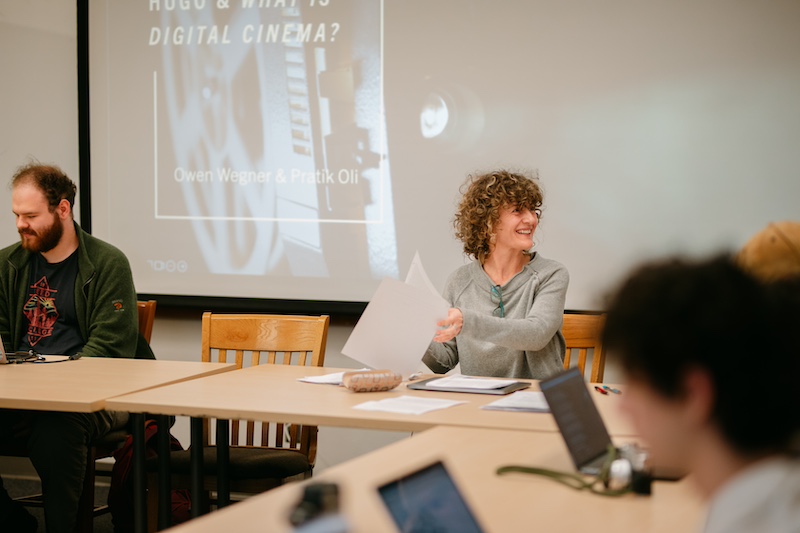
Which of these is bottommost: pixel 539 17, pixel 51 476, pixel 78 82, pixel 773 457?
pixel 51 476

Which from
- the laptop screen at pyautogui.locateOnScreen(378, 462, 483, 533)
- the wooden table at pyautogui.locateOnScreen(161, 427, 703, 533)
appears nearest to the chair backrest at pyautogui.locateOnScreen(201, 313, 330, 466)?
the wooden table at pyautogui.locateOnScreen(161, 427, 703, 533)

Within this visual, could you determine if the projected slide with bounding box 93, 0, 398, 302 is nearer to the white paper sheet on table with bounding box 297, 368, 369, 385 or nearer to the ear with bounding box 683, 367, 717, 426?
the white paper sheet on table with bounding box 297, 368, 369, 385

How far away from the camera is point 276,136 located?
390 cm

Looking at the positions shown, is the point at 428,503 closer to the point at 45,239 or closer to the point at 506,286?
the point at 506,286

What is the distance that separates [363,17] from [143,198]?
4.32ft

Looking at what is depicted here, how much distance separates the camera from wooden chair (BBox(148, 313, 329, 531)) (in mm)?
2587

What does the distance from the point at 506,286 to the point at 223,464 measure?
1068 mm

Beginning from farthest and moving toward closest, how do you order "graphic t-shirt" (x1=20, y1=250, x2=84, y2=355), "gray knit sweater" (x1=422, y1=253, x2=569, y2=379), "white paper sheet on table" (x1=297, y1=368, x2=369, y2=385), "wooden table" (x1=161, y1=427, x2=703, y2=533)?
1. "graphic t-shirt" (x1=20, y1=250, x2=84, y2=355)
2. "gray knit sweater" (x1=422, y1=253, x2=569, y2=379)
3. "white paper sheet on table" (x1=297, y1=368, x2=369, y2=385)
4. "wooden table" (x1=161, y1=427, x2=703, y2=533)

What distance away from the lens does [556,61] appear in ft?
11.7

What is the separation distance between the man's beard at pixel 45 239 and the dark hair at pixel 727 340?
2810mm

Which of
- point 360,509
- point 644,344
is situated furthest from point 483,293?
point 644,344

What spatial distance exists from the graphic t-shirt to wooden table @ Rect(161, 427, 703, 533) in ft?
6.16

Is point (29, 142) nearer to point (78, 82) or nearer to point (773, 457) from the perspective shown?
point (78, 82)

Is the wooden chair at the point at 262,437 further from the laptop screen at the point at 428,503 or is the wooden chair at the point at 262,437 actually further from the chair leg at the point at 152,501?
the laptop screen at the point at 428,503
